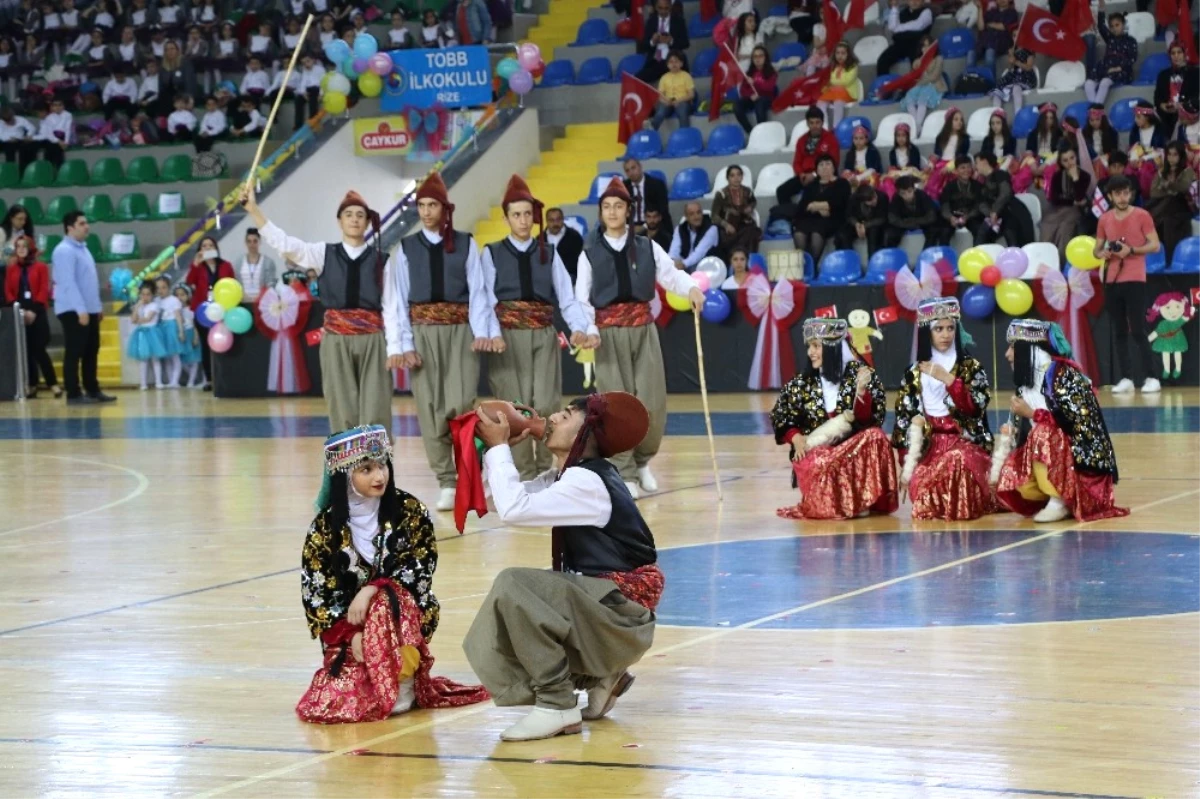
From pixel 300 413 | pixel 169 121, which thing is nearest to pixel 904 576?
pixel 300 413

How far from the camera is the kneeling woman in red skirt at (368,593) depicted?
600 centimetres

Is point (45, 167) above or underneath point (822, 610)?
above

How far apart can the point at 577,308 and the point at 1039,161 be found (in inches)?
360

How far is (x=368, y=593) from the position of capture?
236 inches

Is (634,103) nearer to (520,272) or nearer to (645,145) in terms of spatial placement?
(645,145)

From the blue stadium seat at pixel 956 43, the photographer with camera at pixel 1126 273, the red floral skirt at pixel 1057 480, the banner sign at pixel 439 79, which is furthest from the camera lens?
the banner sign at pixel 439 79

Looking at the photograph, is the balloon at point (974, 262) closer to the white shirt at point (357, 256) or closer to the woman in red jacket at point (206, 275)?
the white shirt at point (357, 256)

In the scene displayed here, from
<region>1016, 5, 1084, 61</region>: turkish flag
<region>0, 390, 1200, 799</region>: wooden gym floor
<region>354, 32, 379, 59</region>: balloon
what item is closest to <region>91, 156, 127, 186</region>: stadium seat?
<region>354, 32, 379, 59</region>: balloon

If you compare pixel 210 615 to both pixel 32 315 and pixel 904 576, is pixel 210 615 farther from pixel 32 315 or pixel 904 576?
pixel 32 315

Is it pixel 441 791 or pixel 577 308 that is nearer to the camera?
pixel 441 791

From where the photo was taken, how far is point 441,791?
5113 mm

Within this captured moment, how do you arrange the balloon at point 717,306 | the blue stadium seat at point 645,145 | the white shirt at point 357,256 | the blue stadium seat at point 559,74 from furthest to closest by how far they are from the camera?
1. the blue stadium seat at point 559,74
2. the blue stadium seat at point 645,145
3. the balloon at point 717,306
4. the white shirt at point 357,256

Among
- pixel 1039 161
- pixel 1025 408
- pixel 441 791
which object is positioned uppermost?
pixel 1039 161

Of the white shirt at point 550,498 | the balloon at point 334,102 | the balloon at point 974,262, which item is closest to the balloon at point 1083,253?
the balloon at point 974,262
